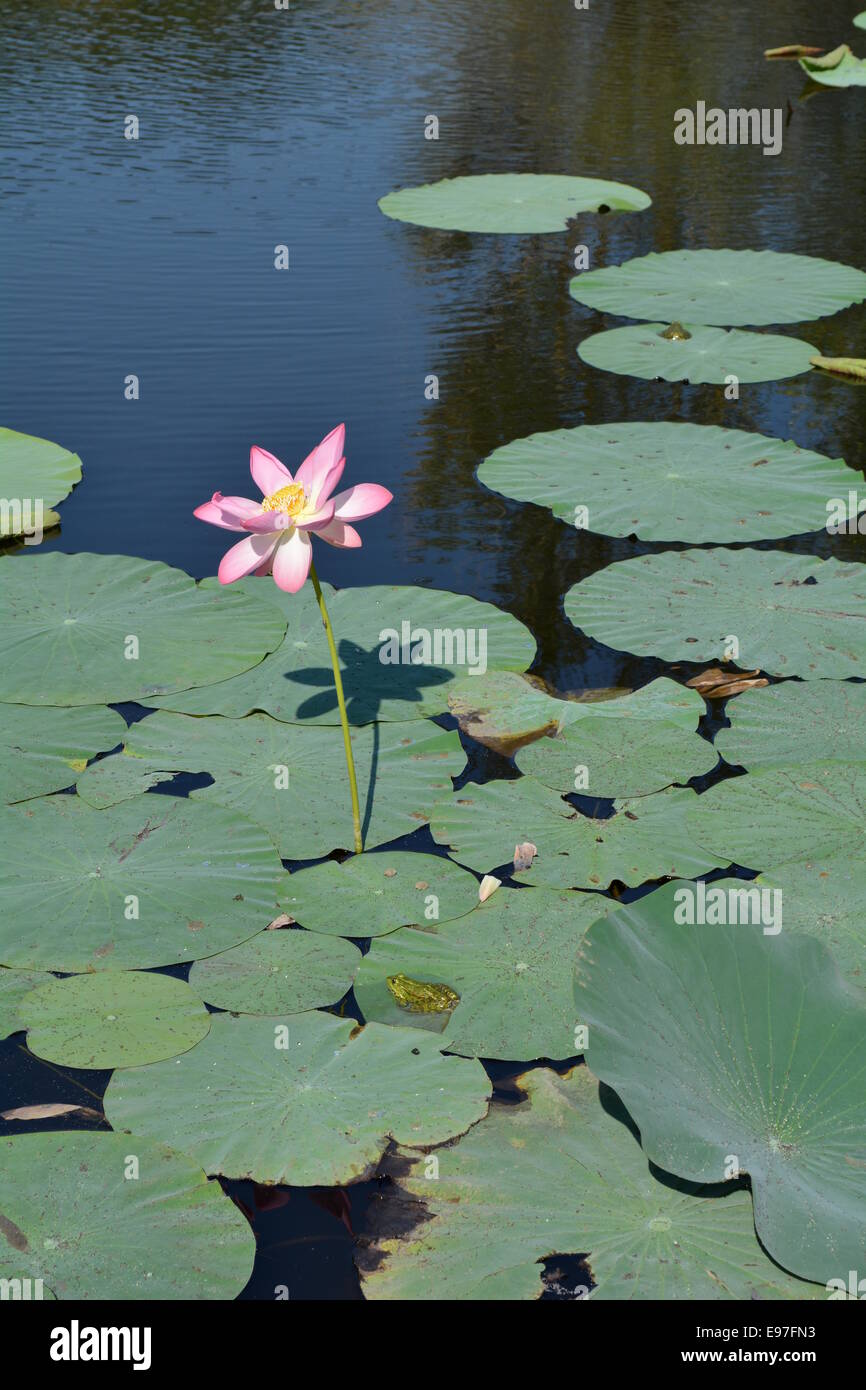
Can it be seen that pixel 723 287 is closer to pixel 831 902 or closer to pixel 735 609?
pixel 735 609

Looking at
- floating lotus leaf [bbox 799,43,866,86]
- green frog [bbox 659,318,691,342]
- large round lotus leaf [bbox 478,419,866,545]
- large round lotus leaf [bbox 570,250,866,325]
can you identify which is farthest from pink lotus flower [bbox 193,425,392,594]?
floating lotus leaf [bbox 799,43,866,86]

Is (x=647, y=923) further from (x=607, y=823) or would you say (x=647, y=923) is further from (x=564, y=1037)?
(x=607, y=823)

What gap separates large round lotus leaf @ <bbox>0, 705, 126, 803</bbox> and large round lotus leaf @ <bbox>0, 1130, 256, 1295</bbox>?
3.30 feet

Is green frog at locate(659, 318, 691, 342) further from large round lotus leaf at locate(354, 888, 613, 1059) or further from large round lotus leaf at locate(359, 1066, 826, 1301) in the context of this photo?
large round lotus leaf at locate(359, 1066, 826, 1301)

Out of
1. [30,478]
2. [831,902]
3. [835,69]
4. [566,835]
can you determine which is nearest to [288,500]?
[566,835]

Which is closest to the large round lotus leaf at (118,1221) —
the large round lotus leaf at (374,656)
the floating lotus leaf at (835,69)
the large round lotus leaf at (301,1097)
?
the large round lotus leaf at (301,1097)

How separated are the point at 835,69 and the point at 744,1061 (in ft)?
34.3

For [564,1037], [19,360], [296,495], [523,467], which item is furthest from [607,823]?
[19,360]

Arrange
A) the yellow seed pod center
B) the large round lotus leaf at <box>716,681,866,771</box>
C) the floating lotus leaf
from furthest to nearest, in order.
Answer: the floating lotus leaf
the large round lotus leaf at <box>716,681,866,771</box>
the yellow seed pod center

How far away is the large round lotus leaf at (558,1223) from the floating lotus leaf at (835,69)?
1041cm

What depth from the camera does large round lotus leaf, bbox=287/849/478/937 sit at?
2455 millimetres

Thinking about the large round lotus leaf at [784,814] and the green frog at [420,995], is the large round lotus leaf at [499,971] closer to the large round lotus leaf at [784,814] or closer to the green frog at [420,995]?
the green frog at [420,995]

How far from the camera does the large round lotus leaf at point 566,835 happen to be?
2.58 m

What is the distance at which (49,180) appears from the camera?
780 centimetres
